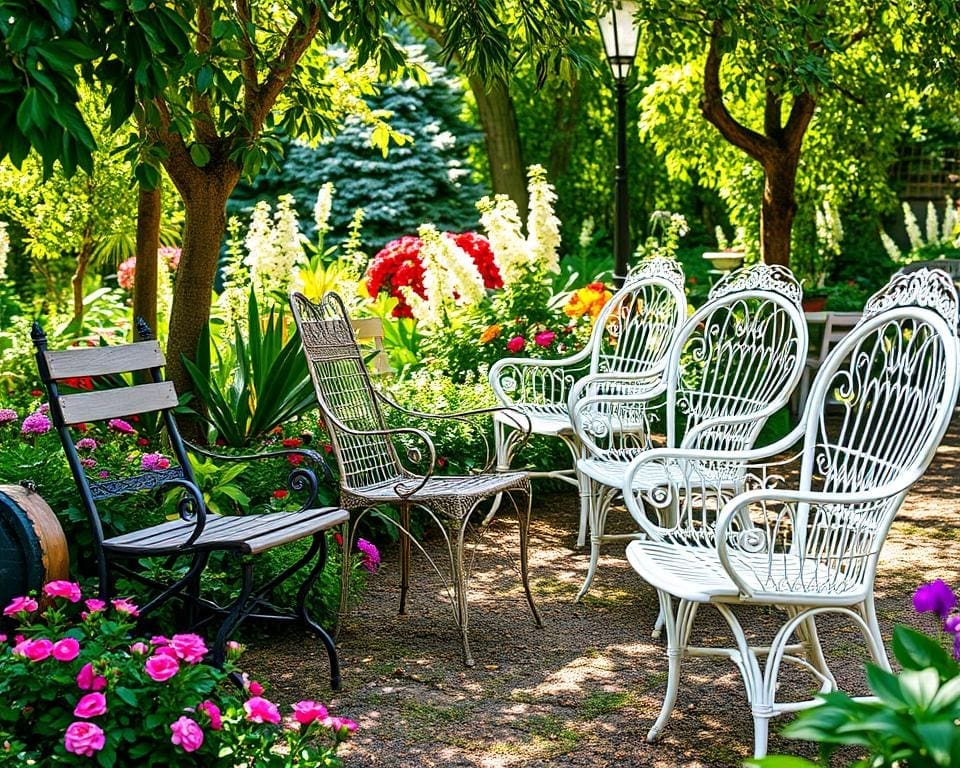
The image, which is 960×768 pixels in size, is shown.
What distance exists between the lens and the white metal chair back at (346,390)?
4.38 m

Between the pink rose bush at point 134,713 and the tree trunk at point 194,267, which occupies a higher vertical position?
the tree trunk at point 194,267

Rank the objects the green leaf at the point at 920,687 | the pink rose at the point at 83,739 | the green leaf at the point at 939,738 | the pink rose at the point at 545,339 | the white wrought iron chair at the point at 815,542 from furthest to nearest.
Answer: the pink rose at the point at 545,339 < the white wrought iron chair at the point at 815,542 < the pink rose at the point at 83,739 < the green leaf at the point at 920,687 < the green leaf at the point at 939,738

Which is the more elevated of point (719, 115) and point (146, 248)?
point (719, 115)

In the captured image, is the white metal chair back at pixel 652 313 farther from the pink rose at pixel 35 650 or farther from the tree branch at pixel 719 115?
the pink rose at pixel 35 650

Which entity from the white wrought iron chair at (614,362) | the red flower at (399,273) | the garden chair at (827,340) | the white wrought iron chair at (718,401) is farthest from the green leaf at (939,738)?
the red flower at (399,273)

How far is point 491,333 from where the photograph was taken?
6.95 m

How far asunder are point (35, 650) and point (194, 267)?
10.3 ft

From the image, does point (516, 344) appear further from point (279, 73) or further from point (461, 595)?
point (461, 595)

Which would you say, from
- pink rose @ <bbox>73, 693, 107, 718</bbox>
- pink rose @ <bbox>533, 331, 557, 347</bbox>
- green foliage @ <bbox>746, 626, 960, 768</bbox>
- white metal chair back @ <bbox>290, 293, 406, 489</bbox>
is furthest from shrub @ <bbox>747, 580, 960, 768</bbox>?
pink rose @ <bbox>533, 331, 557, 347</bbox>

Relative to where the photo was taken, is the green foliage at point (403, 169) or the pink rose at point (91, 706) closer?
the pink rose at point (91, 706)

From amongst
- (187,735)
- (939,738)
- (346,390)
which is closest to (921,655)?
(939,738)

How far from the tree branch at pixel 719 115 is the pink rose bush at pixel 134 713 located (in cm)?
595

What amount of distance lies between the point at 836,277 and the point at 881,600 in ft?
40.9

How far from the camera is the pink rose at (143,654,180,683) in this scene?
2.42 m
